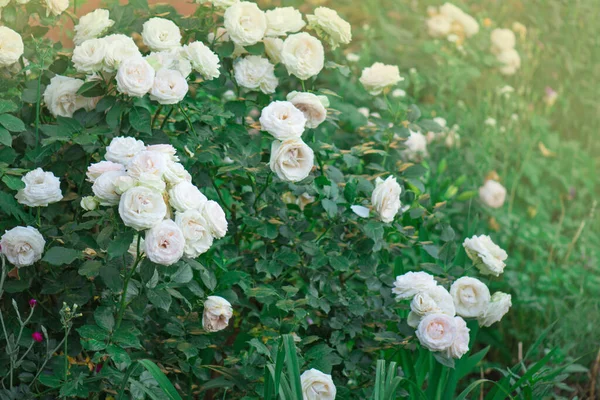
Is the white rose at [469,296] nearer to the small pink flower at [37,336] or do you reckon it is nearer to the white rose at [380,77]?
the white rose at [380,77]

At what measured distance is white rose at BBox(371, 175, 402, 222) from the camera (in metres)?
2.02

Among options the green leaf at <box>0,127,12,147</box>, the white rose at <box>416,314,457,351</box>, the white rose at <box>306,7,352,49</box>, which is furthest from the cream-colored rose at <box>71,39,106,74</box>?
the white rose at <box>416,314,457,351</box>

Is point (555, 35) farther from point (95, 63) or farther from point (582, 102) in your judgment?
point (95, 63)

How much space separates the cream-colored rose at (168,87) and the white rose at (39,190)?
33 cm

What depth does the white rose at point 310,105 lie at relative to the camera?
6.70 feet

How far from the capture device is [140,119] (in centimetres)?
192

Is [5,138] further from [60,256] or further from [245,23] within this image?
[245,23]

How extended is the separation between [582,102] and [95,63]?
3.38m

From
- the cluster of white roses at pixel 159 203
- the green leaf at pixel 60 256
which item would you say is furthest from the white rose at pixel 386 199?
Result: the green leaf at pixel 60 256

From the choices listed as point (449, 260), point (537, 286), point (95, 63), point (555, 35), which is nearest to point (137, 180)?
point (95, 63)

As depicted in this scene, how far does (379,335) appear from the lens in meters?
2.06

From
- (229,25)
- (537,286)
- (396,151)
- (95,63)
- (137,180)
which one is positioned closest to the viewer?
(137,180)

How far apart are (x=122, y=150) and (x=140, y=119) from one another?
0.61ft

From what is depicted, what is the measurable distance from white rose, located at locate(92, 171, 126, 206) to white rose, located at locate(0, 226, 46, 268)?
32 cm
